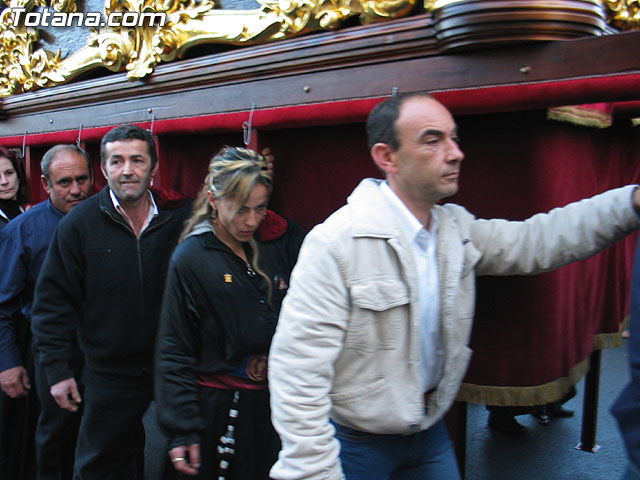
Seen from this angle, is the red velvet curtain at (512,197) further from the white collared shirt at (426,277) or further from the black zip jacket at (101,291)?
the black zip jacket at (101,291)

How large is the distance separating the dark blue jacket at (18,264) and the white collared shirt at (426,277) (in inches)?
65.3

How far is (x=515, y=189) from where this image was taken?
5.29 feet

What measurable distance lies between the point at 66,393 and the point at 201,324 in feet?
2.37

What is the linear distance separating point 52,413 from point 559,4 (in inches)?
89.0

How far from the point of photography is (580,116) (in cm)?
163

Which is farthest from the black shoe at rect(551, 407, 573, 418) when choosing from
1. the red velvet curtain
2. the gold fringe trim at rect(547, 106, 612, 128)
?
the gold fringe trim at rect(547, 106, 612, 128)

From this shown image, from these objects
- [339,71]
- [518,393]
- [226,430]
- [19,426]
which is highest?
[339,71]

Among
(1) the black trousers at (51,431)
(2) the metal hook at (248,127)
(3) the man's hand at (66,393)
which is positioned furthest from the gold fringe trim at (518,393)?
(1) the black trousers at (51,431)

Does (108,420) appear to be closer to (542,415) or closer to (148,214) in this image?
(148,214)

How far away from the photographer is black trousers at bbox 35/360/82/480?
240cm

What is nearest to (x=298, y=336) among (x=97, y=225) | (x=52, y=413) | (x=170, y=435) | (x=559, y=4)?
(x=170, y=435)

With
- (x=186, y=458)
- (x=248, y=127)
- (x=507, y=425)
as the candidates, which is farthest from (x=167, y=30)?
(x=507, y=425)

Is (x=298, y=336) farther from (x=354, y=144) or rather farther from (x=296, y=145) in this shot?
(x=296, y=145)

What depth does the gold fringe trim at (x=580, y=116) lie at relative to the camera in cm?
151
